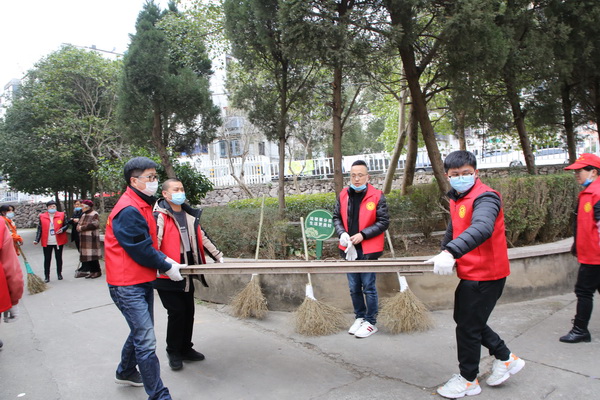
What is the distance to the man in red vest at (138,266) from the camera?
3.06m

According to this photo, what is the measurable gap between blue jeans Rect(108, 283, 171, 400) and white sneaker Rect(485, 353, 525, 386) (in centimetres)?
233

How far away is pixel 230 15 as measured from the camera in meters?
6.98

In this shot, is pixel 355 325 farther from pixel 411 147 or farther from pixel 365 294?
pixel 411 147

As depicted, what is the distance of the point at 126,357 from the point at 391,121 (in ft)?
52.2

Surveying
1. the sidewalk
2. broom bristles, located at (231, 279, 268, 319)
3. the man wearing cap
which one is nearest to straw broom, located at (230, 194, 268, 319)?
broom bristles, located at (231, 279, 268, 319)

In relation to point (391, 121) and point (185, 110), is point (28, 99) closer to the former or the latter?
point (185, 110)

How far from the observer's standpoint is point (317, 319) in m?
4.57

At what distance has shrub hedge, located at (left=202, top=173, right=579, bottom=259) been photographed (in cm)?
592

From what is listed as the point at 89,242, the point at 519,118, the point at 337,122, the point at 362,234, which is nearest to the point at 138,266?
the point at 362,234

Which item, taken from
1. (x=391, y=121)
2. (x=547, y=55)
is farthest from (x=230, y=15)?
(x=391, y=121)

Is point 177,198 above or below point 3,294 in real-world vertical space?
above

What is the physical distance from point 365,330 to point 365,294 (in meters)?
0.36

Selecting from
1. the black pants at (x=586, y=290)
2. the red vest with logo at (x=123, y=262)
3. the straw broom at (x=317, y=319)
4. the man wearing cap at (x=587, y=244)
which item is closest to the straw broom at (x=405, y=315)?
the straw broom at (x=317, y=319)

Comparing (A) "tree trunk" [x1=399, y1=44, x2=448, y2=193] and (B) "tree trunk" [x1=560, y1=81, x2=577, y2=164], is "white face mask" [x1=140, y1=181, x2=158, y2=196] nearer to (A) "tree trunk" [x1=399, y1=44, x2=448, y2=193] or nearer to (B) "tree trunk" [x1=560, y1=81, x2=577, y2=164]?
(A) "tree trunk" [x1=399, y1=44, x2=448, y2=193]
